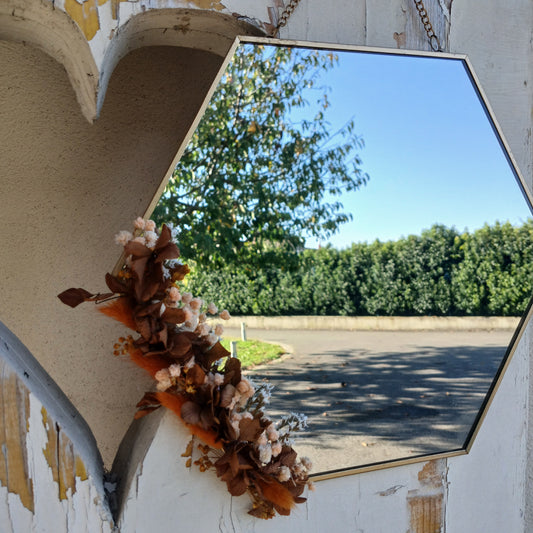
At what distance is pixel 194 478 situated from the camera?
1.25m

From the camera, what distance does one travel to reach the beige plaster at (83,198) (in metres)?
1.83

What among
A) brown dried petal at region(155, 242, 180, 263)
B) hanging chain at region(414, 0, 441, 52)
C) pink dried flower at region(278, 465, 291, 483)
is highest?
hanging chain at region(414, 0, 441, 52)

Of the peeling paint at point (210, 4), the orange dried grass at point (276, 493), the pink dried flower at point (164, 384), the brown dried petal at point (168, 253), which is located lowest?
the orange dried grass at point (276, 493)

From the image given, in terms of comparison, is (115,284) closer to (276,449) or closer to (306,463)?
(276,449)

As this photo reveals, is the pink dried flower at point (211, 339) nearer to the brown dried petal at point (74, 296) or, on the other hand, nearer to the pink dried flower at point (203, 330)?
the pink dried flower at point (203, 330)

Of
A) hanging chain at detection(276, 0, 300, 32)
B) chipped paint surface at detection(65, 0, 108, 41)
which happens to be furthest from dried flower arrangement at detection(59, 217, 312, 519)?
hanging chain at detection(276, 0, 300, 32)

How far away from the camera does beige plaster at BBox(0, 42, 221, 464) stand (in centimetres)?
183

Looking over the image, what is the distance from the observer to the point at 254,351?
1.31 metres

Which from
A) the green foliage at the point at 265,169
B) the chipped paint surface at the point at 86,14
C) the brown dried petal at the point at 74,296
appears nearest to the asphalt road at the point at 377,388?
the green foliage at the point at 265,169

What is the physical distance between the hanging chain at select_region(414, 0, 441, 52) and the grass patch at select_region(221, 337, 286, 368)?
0.89 meters

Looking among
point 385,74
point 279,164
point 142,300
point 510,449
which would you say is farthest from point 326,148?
point 510,449

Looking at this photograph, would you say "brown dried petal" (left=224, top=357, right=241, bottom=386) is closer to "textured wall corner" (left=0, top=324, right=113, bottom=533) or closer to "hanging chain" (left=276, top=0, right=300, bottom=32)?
"textured wall corner" (left=0, top=324, right=113, bottom=533)

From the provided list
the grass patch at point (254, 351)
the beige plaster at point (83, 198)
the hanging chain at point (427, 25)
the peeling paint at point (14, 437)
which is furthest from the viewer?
the beige plaster at point (83, 198)

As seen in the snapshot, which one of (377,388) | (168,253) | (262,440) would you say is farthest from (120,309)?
(377,388)
